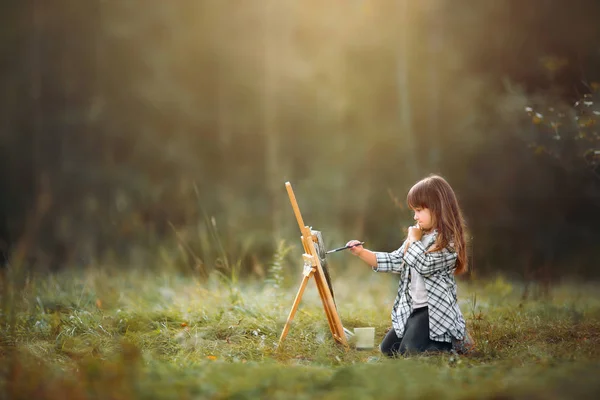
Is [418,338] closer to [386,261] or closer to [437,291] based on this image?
Result: [437,291]

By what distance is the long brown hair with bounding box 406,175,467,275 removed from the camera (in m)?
4.22

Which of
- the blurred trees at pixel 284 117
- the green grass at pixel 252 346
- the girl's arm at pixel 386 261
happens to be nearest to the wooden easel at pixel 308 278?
the green grass at pixel 252 346

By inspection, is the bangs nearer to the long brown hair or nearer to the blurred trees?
the long brown hair

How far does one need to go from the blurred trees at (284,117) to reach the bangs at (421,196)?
22.9 feet

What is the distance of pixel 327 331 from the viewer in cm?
477

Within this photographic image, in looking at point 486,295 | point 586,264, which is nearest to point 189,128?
point 586,264

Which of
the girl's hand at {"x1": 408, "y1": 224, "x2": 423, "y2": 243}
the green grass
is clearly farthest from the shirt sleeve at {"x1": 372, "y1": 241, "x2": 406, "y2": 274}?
the green grass

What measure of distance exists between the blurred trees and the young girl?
272 inches

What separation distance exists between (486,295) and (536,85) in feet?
21.9

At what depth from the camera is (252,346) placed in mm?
4395

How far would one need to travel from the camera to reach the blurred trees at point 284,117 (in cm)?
1213

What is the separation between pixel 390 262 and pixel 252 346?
3.61 feet

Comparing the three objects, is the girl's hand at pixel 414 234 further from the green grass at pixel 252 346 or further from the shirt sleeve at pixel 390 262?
the green grass at pixel 252 346

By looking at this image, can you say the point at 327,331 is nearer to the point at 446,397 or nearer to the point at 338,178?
the point at 446,397
